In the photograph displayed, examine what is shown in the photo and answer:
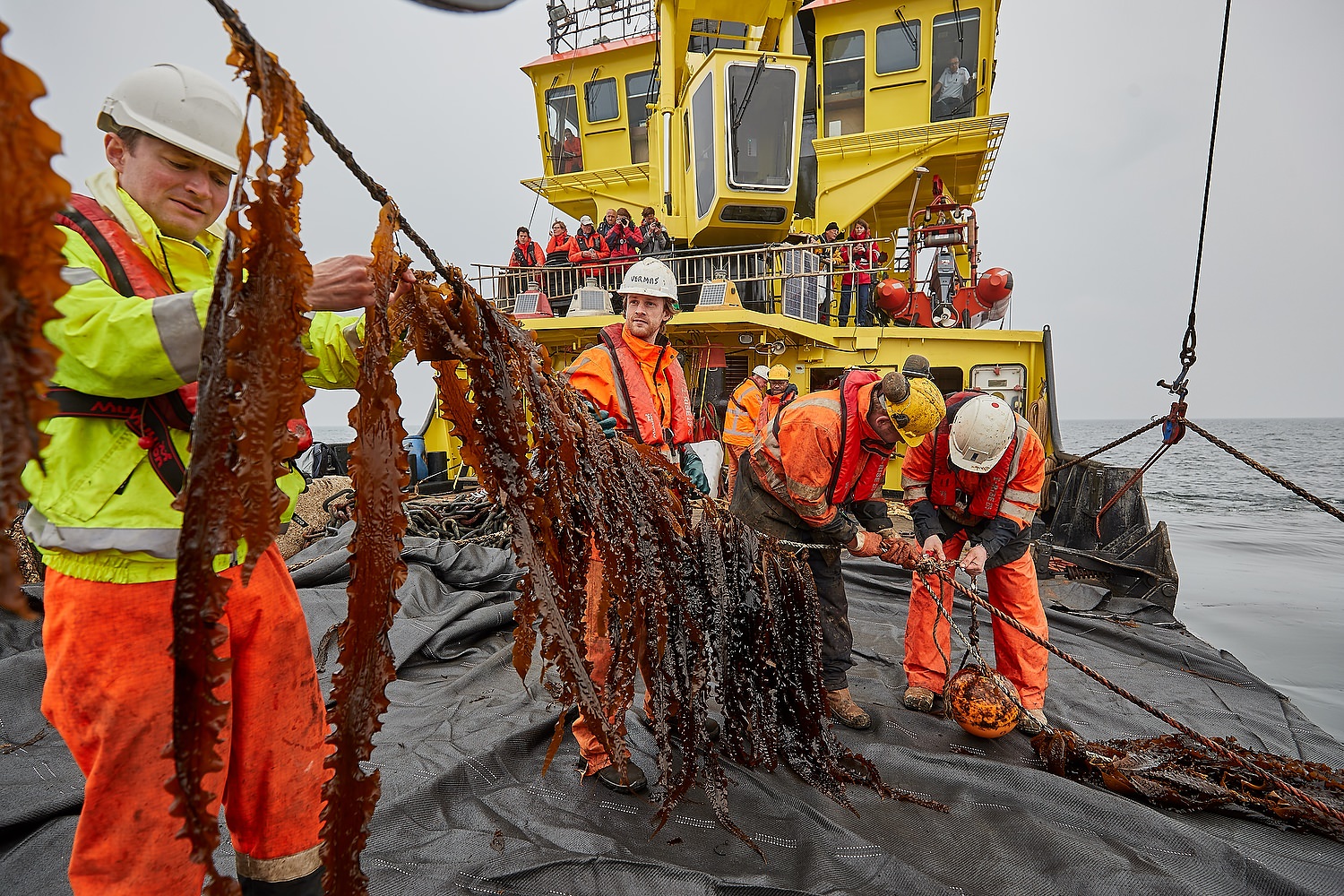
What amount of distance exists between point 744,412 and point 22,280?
23.2ft

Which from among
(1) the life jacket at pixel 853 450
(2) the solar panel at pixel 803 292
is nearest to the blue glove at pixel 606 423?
(1) the life jacket at pixel 853 450

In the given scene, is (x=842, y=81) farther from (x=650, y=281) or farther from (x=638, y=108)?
(x=650, y=281)

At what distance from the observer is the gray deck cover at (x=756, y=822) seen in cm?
189

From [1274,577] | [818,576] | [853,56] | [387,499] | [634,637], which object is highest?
[853,56]

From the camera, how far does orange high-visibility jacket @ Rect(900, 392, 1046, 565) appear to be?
3137 mm

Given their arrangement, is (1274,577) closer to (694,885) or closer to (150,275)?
(694,885)

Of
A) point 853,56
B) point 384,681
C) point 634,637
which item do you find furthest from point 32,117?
point 853,56

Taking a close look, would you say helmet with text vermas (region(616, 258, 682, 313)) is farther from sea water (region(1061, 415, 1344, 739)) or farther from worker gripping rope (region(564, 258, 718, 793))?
sea water (region(1061, 415, 1344, 739))

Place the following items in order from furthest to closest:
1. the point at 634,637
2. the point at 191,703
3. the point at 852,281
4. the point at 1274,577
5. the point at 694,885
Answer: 1. the point at 852,281
2. the point at 1274,577
3. the point at 694,885
4. the point at 634,637
5. the point at 191,703

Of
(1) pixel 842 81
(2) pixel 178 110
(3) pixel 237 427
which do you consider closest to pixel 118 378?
(3) pixel 237 427

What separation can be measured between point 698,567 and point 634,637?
0.53 metres

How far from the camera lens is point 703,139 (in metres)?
9.16

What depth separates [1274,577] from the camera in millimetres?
6848

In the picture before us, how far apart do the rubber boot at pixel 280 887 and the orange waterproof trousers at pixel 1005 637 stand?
260 centimetres
